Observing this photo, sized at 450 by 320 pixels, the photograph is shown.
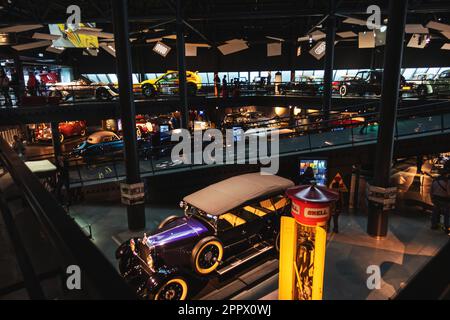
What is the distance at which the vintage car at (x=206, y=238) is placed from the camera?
22.1 feet

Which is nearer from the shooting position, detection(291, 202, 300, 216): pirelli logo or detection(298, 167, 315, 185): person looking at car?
Result: detection(291, 202, 300, 216): pirelli logo

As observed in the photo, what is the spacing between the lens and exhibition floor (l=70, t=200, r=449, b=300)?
744 centimetres

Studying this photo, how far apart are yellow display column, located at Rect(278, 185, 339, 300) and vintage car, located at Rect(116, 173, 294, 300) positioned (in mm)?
1497

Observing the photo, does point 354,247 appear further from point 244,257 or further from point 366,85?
point 366,85

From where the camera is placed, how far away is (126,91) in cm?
981

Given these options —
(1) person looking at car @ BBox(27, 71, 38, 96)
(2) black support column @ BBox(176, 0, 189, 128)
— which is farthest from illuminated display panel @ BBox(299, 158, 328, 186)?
(1) person looking at car @ BBox(27, 71, 38, 96)

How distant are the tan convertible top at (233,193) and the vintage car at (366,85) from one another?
15.7 meters

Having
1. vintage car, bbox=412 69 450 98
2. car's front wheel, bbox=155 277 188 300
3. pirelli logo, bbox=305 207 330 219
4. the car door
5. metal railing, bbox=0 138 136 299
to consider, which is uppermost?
vintage car, bbox=412 69 450 98

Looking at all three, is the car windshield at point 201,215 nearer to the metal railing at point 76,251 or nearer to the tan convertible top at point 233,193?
the tan convertible top at point 233,193

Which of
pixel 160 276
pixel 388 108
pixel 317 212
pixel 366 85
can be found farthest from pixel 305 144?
pixel 366 85

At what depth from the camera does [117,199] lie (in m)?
13.5

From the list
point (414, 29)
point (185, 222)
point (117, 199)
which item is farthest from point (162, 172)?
point (414, 29)

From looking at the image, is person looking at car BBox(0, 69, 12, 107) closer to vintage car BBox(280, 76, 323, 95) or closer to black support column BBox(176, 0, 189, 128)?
black support column BBox(176, 0, 189, 128)

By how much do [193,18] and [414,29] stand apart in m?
11.2
